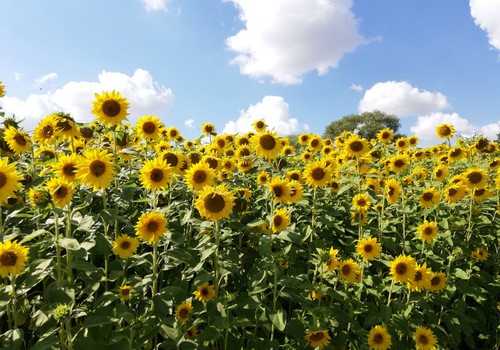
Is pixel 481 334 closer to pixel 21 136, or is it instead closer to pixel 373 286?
pixel 373 286

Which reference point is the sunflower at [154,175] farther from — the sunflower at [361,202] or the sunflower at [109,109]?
the sunflower at [361,202]

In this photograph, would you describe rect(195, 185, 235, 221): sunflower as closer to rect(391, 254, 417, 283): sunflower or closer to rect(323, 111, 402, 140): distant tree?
rect(391, 254, 417, 283): sunflower

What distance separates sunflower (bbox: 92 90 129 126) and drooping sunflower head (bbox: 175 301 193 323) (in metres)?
2.19

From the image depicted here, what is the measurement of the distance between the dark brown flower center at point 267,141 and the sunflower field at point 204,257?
28 mm

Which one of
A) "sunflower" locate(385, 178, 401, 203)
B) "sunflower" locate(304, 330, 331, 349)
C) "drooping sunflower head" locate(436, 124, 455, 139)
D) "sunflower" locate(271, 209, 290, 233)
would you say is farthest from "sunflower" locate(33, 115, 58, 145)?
"drooping sunflower head" locate(436, 124, 455, 139)

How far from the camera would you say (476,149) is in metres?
7.31

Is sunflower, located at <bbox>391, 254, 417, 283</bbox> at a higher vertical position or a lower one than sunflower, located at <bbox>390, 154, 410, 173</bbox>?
lower

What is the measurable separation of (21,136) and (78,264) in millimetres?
2244

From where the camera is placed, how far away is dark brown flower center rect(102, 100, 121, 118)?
13.8 feet

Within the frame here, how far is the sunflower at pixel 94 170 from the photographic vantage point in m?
3.42

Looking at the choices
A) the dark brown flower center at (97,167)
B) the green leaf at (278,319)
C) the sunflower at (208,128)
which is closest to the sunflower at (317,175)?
the green leaf at (278,319)

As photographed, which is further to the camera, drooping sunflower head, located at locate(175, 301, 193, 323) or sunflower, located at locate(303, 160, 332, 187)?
sunflower, located at locate(303, 160, 332, 187)

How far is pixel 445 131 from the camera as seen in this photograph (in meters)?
8.20

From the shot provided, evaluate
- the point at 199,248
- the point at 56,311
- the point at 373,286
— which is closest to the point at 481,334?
the point at 373,286
